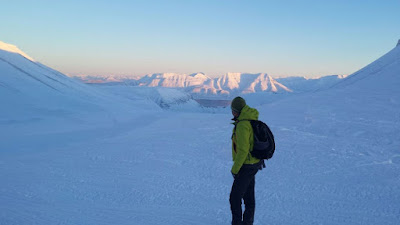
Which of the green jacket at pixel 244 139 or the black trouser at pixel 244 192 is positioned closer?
the green jacket at pixel 244 139

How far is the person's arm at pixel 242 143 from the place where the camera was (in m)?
3.50

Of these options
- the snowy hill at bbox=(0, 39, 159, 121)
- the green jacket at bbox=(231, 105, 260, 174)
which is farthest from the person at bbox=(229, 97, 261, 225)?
the snowy hill at bbox=(0, 39, 159, 121)

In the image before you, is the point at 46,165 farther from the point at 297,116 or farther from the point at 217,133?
the point at 297,116

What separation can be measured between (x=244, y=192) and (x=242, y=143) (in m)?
0.75

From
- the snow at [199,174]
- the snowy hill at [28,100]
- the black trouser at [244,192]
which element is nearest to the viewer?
the black trouser at [244,192]

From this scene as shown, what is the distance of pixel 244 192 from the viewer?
3.82 m

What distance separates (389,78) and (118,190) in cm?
2324

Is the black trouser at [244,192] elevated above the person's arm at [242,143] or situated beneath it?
situated beneath

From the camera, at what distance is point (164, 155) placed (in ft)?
32.0

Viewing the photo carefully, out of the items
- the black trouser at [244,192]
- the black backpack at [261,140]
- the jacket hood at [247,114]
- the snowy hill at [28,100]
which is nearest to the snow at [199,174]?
the black trouser at [244,192]

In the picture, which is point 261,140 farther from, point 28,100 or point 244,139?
point 28,100

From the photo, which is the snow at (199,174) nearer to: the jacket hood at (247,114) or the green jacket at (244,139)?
the green jacket at (244,139)

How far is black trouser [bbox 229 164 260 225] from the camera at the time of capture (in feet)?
12.3

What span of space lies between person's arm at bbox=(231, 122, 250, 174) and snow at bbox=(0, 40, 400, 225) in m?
1.76
